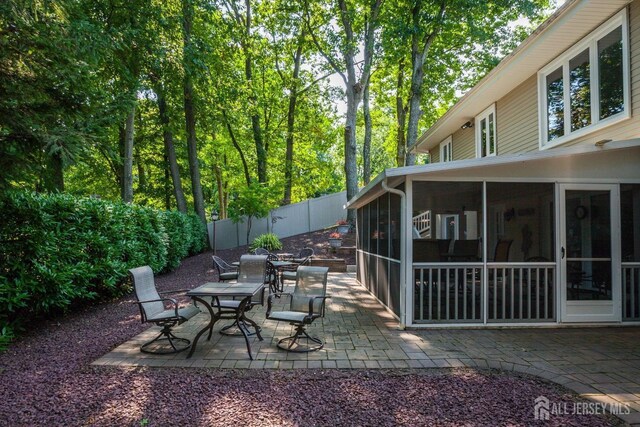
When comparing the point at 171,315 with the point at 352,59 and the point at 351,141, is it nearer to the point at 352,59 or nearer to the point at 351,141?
the point at 351,141

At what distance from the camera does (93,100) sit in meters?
5.17

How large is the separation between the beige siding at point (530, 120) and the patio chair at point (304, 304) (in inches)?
209

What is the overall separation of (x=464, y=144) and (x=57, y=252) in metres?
11.5

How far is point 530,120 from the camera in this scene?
8.48m

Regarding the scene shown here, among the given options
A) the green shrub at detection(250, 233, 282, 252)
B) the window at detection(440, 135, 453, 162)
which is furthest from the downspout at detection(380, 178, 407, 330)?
the green shrub at detection(250, 233, 282, 252)

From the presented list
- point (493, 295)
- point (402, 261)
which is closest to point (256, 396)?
point (402, 261)

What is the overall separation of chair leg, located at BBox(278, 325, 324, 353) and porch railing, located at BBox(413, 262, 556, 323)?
5.85 ft

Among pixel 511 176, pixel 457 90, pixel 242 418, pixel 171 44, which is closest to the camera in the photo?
pixel 242 418

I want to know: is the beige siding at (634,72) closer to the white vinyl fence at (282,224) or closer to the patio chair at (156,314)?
the patio chair at (156,314)

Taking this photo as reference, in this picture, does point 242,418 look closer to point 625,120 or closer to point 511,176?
point 511,176

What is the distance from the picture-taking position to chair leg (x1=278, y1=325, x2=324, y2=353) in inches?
187

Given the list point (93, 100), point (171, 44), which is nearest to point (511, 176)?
point (93, 100)

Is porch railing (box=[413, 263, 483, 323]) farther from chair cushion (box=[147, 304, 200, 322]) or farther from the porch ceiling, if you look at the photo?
chair cushion (box=[147, 304, 200, 322])

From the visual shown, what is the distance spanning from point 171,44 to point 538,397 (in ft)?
41.7
